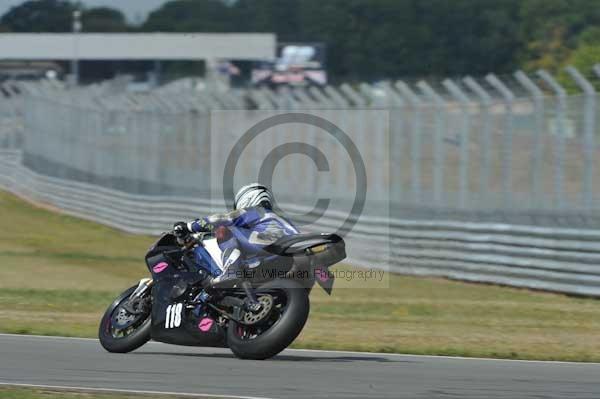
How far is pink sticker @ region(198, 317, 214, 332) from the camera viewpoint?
9.83 m

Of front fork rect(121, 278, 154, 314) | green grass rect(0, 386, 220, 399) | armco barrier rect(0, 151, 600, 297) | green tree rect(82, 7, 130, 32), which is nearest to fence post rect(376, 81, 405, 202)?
armco barrier rect(0, 151, 600, 297)

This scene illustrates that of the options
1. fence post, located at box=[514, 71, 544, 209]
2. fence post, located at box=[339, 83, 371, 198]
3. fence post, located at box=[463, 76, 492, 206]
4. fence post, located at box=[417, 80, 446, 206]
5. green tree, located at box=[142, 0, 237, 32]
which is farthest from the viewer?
green tree, located at box=[142, 0, 237, 32]

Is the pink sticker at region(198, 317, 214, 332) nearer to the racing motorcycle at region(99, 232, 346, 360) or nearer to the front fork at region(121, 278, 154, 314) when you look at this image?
the racing motorcycle at region(99, 232, 346, 360)

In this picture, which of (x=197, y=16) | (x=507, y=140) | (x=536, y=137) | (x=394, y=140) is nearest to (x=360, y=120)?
(x=394, y=140)

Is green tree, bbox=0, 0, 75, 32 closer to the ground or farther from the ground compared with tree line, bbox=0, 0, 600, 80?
farther from the ground

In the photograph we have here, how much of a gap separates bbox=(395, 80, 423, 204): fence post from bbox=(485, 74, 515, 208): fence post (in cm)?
231

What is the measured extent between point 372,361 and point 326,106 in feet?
45.3

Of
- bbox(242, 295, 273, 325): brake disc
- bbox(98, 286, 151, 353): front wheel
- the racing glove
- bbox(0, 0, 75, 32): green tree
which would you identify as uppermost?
bbox(0, 0, 75, 32): green tree

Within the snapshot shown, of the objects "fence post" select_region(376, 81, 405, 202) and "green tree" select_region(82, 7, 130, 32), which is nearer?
"fence post" select_region(376, 81, 405, 202)

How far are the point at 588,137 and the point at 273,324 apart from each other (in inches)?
327

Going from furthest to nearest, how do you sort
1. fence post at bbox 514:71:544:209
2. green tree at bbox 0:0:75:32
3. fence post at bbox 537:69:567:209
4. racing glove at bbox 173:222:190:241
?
1. green tree at bbox 0:0:75:32
2. fence post at bbox 514:71:544:209
3. fence post at bbox 537:69:567:209
4. racing glove at bbox 173:222:190:241

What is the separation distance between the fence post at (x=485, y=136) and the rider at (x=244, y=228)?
358 inches

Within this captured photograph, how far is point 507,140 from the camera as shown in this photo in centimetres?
1817

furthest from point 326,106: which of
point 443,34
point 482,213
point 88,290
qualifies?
point 443,34
